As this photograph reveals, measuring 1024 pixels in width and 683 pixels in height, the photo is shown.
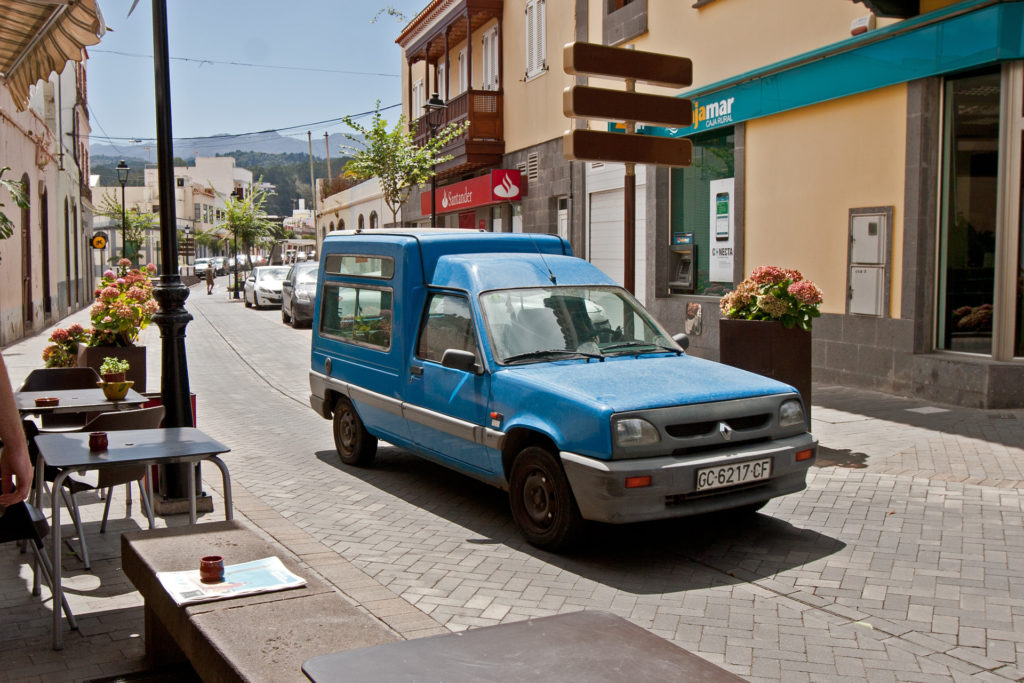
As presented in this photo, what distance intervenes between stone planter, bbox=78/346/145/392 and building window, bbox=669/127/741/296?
28.5 feet

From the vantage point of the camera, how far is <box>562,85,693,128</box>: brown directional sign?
28.5 ft

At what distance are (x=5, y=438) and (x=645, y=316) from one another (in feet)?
16.0

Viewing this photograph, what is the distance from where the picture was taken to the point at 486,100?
2475cm

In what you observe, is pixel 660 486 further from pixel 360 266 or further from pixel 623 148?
pixel 623 148

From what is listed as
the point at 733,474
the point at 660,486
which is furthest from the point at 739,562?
the point at 660,486

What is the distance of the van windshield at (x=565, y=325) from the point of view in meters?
6.58

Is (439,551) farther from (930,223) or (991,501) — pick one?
(930,223)

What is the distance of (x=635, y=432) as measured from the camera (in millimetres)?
5488

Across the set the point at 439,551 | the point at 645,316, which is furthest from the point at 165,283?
the point at 645,316

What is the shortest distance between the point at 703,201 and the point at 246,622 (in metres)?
13.7

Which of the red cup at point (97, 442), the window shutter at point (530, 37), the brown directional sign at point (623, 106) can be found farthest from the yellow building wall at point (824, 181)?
the window shutter at point (530, 37)

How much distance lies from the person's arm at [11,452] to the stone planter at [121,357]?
6.74 m

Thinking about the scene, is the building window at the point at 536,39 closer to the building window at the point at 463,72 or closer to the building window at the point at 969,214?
the building window at the point at 463,72

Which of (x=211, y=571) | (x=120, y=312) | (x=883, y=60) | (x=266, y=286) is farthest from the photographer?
(x=266, y=286)
